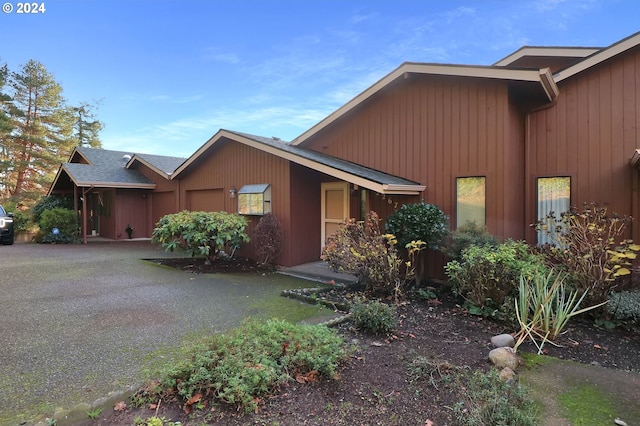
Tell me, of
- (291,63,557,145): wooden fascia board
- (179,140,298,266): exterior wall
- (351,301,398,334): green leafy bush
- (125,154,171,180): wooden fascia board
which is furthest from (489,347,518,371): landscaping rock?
(125,154,171,180): wooden fascia board

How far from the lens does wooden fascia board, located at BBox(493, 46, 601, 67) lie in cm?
787

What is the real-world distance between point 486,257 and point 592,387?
2.13 metres

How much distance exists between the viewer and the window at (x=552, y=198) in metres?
6.72

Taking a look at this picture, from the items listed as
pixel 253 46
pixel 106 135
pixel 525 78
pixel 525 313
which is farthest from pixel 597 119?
pixel 106 135

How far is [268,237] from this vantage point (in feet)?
28.8

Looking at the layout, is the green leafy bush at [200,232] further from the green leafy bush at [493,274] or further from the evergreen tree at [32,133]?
the evergreen tree at [32,133]

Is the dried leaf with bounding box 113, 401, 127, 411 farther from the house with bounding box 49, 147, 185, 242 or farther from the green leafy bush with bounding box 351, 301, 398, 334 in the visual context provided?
the house with bounding box 49, 147, 185, 242

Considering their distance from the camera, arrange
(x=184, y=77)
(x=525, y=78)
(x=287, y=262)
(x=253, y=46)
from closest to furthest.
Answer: (x=525, y=78), (x=287, y=262), (x=253, y=46), (x=184, y=77)

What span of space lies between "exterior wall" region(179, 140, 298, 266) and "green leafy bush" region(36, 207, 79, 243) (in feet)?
17.7

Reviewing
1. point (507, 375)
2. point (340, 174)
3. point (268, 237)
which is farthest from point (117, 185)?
point (507, 375)

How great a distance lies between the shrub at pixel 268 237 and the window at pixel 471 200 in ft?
14.0

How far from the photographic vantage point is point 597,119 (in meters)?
6.43

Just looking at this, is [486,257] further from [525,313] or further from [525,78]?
[525,78]

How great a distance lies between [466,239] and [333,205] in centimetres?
400
